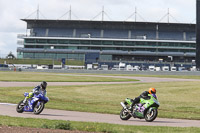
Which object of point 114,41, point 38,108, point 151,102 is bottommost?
point 38,108

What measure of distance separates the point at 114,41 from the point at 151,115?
433ft

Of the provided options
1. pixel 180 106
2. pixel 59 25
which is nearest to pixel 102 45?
pixel 59 25

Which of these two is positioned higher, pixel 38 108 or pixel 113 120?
pixel 38 108

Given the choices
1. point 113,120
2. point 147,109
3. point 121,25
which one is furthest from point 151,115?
point 121,25

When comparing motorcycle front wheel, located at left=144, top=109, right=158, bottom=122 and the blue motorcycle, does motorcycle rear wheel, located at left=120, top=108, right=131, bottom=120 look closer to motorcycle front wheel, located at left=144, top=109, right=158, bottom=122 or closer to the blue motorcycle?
motorcycle front wheel, located at left=144, top=109, right=158, bottom=122

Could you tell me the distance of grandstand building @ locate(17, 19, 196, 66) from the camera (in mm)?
146875

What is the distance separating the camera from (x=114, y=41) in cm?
14788

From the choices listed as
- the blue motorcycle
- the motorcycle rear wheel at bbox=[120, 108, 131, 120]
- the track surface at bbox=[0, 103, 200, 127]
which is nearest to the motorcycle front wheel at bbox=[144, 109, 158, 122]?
A: the track surface at bbox=[0, 103, 200, 127]

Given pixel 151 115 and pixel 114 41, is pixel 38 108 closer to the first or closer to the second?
pixel 151 115

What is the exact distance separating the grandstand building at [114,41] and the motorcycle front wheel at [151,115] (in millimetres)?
127277

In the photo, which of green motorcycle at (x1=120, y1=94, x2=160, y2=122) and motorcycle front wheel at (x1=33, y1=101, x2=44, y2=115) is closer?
green motorcycle at (x1=120, y1=94, x2=160, y2=122)

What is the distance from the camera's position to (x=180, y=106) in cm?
2486

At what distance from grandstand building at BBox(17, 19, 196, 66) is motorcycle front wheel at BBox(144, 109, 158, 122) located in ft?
418

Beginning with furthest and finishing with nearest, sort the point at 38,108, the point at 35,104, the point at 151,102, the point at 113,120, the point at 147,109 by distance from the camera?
the point at 35,104
the point at 38,108
the point at 113,120
the point at 147,109
the point at 151,102
